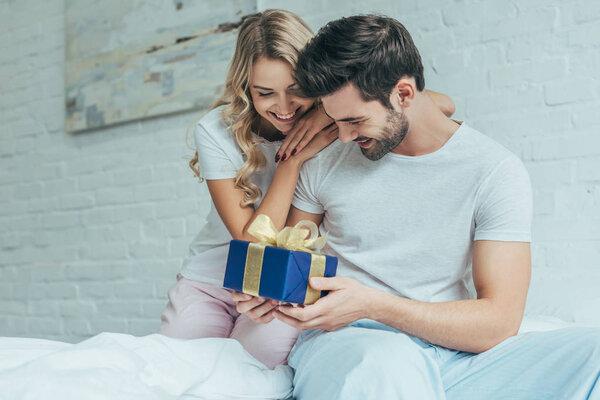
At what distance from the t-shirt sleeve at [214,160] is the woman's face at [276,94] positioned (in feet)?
0.47

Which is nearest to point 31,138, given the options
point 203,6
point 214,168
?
point 203,6

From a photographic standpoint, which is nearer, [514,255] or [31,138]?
[514,255]

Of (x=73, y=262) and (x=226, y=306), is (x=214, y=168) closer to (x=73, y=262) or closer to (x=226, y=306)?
(x=226, y=306)

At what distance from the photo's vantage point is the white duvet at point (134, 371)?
77 centimetres

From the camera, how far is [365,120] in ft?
3.90

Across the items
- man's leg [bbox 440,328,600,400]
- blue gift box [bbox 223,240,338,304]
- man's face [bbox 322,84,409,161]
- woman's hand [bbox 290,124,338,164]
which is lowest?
man's leg [bbox 440,328,600,400]

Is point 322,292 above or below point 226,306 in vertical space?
above

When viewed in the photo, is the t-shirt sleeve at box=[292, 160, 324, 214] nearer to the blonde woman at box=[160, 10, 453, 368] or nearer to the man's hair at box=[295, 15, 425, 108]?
the blonde woman at box=[160, 10, 453, 368]

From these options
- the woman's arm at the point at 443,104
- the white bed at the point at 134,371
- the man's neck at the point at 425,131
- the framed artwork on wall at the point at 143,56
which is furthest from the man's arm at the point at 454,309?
the framed artwork on wall at the point at 143,56

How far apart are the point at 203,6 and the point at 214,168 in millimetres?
1163

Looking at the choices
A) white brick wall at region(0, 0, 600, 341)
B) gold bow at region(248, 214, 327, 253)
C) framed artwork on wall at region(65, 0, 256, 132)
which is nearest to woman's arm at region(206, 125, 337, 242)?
gold bow at region(248, 214, 327, 253)

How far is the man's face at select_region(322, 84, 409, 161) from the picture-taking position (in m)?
1.18

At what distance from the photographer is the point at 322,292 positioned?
0.99 m

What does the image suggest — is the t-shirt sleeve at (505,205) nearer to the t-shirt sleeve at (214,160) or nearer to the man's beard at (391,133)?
the man's beard at (391,133)
